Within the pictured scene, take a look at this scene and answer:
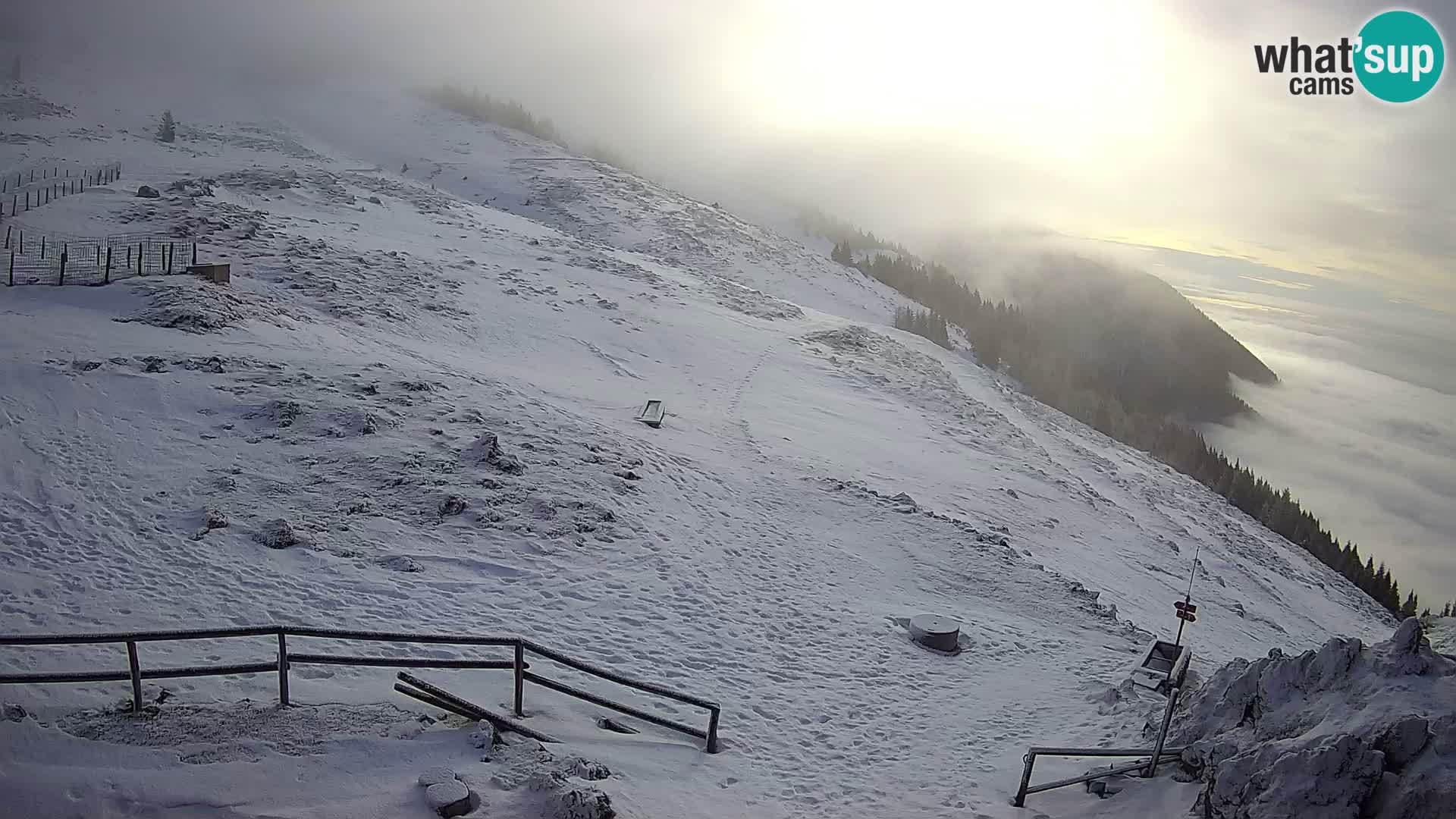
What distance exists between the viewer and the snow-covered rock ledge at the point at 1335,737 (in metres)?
8.13

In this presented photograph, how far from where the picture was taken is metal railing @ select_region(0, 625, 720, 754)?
8492 mm

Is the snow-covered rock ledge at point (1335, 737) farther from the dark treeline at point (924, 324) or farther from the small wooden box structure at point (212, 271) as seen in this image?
the dark treeline at point (924, 324)

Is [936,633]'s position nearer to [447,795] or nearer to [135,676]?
[447,795]

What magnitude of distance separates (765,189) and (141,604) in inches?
6848

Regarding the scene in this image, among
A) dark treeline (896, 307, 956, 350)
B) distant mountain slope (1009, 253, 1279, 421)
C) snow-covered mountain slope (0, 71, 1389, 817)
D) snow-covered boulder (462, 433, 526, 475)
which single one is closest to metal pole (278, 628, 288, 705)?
snow-covered mountain slope (0, 71, 1389, 817)

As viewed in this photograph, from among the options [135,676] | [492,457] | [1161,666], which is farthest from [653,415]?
[135,676]

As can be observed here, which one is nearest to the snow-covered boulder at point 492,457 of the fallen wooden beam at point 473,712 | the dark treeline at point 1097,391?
the fallen wooden beam at point 473,712

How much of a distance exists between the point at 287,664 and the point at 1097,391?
143 meters

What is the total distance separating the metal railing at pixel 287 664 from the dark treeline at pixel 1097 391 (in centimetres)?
6247

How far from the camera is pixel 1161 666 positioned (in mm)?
15891

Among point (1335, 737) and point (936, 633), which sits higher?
point (1335, 737)

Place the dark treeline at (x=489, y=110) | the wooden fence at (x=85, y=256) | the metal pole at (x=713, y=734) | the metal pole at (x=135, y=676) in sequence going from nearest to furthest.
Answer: the metal pole at (x=135, y=676) < the metal pole at (x=713, y=734) < the wooden fence at (x=85, y=256) < the dark treeline at (x=489, y=110)

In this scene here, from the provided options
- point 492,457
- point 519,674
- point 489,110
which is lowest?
point 519,674

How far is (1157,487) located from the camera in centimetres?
4850
